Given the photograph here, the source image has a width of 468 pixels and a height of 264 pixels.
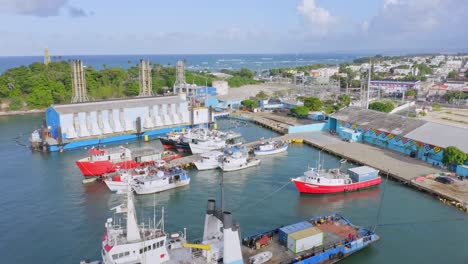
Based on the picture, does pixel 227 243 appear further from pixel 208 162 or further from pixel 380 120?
pixel 380 120

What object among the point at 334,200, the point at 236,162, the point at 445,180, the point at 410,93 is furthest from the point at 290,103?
the point at 334,200

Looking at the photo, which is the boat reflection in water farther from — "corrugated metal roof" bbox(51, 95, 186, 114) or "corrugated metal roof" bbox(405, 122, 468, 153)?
"corrugated metal roof" bbox(51, 95, 186, 114)

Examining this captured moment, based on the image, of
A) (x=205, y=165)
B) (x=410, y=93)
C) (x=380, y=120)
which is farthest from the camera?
(x=410, y=93)

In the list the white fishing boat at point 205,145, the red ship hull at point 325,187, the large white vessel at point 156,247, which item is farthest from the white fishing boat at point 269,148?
the large white vessel at point 156,247

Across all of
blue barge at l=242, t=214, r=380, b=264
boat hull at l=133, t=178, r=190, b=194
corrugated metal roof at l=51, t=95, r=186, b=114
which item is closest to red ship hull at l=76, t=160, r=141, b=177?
boat hull at l=133, t=178, r=190, b=194

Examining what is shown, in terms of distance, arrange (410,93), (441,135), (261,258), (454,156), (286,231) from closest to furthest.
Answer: (261,258)
(286,231)
(454,156)
(441,135)
(410,93)

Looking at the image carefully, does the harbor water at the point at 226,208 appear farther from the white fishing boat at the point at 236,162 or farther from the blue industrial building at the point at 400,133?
the blue industrial building at the point at 400,133

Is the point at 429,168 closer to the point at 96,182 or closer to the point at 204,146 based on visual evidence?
the point at 204,146
